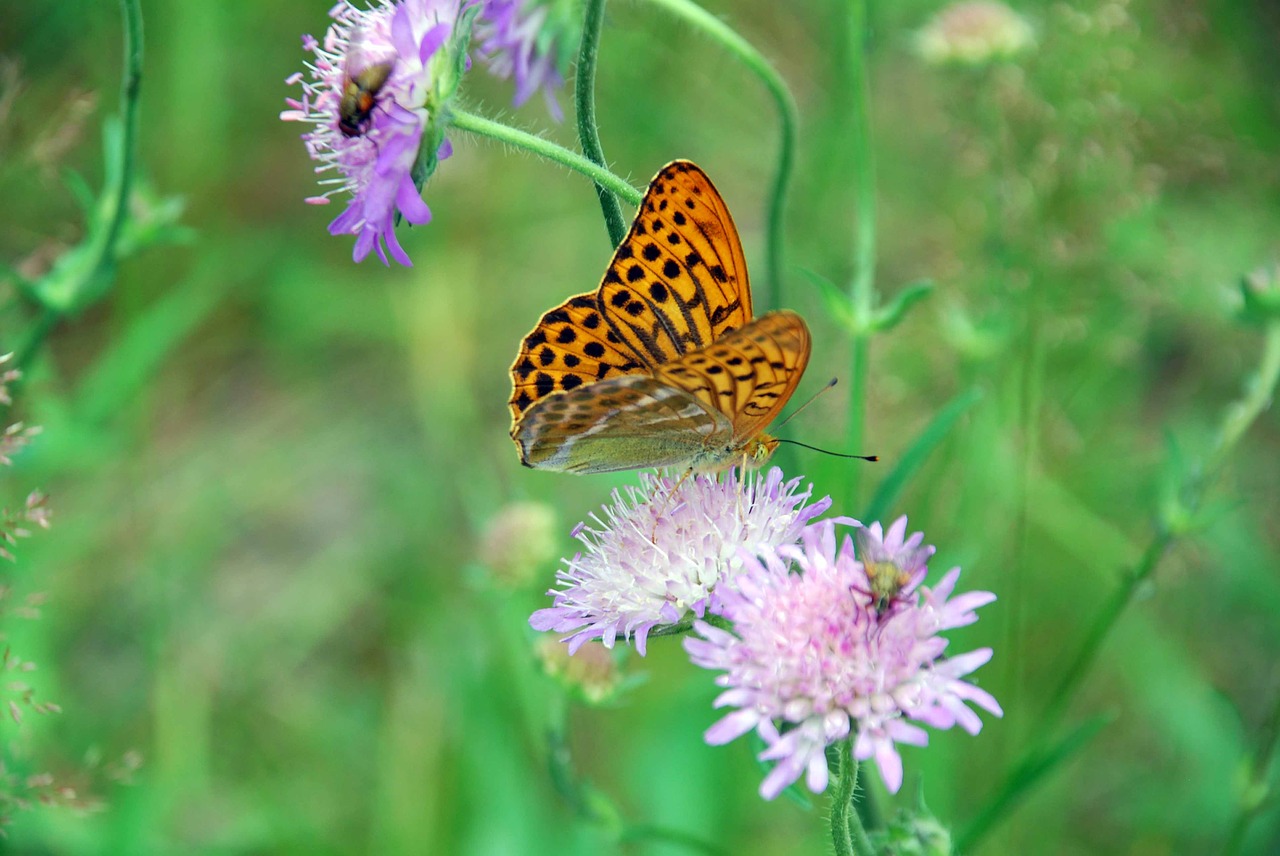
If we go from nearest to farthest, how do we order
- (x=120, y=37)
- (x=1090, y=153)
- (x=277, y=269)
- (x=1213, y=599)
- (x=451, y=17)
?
(x=451, y=17), (x=1090, y=153), (x=1213, y=599), (x=120, y=37), (x=277, y=269)

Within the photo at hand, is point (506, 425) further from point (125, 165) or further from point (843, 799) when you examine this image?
point (843, 799)

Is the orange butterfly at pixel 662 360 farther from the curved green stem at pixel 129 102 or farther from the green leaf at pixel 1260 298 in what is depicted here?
the green leaf at pixel 1260 298

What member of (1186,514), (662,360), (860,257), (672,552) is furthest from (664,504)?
(1186,514)

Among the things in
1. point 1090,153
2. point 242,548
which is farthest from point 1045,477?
point 242,548

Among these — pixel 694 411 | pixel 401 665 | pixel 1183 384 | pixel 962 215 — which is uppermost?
pixel 962 215

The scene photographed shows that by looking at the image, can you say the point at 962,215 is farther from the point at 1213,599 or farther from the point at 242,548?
the point at 242,548

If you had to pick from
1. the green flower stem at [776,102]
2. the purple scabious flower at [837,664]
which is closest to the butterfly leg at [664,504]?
the purple scabious flower at [837,664]
